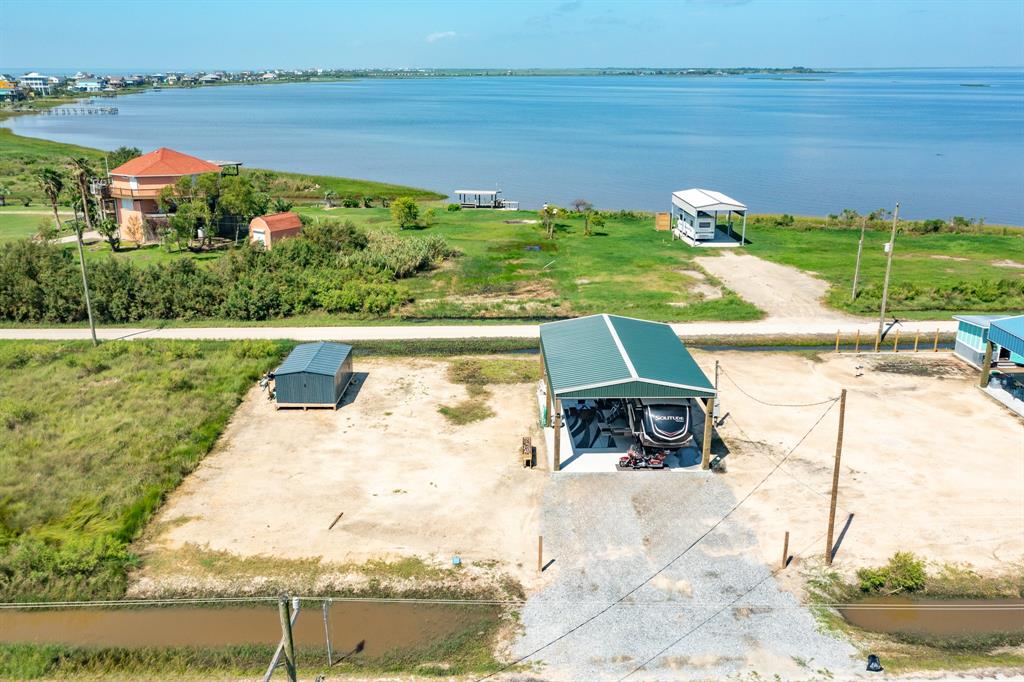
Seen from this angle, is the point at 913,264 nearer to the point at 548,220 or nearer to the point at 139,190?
the point at 548,220

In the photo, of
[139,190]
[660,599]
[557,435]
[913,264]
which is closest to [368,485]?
[557,435]

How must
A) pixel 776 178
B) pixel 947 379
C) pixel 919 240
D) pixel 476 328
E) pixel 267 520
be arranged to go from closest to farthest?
pixel 267 520
pixel 947 379
pixel 476 328
pixel 919 240
pixel 776 178

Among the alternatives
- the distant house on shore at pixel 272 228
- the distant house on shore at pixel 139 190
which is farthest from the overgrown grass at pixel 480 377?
the distant house on shore at pixel 139 190

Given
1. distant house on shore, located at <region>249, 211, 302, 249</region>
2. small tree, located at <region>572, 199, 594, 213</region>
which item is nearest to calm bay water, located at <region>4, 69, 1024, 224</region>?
small tree, located at <region>572, 199, 594, 213</region>

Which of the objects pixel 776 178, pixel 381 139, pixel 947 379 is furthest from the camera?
pixel 381 139

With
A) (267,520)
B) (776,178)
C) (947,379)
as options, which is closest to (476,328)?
(267,520)

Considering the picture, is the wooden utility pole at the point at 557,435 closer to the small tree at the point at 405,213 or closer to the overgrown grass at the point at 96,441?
the overgrown grass at the point at 96,441

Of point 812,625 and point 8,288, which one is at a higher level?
point 8,288

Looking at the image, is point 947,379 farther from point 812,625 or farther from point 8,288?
point 8,288
